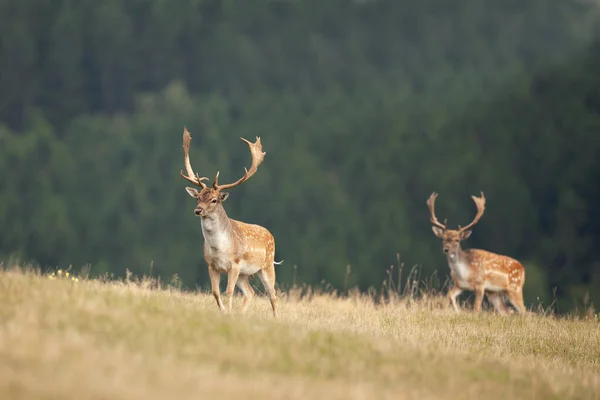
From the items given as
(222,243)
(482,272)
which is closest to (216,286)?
(222,243)

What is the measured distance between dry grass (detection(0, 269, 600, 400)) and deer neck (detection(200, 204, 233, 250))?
1941 millimetres

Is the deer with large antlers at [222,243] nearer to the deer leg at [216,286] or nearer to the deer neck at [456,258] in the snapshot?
the deer leg at [216,286]

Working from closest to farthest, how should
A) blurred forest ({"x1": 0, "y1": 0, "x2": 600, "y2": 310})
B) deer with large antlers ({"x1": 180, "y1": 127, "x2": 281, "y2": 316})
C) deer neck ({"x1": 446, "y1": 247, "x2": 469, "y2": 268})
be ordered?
deer with large antlers ({"x1": 180, "y1": 127, "x2": 281, "y2": 316}) < deer neck ({"x1": 446, "y1": 247, "x2": 469, "y2": 268}) < blurred forest ({"x1": 0, "y1": 0, "x2": 600, "y2": 310})

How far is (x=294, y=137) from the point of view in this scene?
61844mm

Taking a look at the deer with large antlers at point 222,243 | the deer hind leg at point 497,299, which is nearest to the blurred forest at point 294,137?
the deer hind leg at point 497,299

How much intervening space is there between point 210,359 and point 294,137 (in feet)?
175

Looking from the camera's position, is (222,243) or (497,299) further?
(497,299)

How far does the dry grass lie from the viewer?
774 cm

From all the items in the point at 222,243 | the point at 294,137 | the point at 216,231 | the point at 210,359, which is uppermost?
the point at 294,137

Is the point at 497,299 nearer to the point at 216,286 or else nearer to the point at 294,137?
the point at 216,286

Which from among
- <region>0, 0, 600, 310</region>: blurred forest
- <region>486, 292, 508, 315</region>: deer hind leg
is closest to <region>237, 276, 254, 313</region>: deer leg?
<region>486, 292, 508, 315</region>: deer hind leg

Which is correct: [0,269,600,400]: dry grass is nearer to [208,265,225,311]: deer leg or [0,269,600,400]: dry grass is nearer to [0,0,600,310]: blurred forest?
[208,265,225,311]: deer leg

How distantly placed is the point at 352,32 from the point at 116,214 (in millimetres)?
33599

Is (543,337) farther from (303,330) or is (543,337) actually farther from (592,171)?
(592,171)
